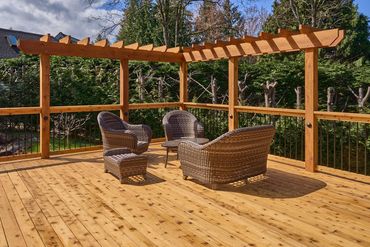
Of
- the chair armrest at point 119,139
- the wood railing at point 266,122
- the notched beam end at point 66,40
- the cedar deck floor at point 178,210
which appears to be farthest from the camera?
the wood railing at point 266,122

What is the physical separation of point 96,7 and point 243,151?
12.2 meters

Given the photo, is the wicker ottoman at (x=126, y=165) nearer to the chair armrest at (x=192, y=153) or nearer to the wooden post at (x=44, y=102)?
the chair armrest at (x=192, y=153)

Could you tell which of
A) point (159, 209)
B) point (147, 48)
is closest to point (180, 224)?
point (159, 209)

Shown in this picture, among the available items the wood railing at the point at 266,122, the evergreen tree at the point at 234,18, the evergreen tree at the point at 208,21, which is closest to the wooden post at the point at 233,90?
the wood railing at the point at 266,122

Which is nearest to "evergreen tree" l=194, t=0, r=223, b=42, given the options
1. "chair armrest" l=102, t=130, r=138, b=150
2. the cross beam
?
the cross beam

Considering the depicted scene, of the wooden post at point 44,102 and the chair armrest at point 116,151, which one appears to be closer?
the chair armrest at point 116,151

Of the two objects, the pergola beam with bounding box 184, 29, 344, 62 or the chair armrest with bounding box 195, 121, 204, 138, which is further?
the chair armrest with bounding box 195, 121, 204, 138

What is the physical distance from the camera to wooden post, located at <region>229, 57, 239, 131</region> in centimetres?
668

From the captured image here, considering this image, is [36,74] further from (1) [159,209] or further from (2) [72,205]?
(1) [159,209]

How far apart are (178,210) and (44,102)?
383cm

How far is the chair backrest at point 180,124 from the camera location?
6.52m

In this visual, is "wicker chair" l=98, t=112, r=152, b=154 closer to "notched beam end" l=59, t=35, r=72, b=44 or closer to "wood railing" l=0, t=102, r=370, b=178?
"wood railing" l=0, t=102, r=370, b=178

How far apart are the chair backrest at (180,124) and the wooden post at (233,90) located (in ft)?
2.66

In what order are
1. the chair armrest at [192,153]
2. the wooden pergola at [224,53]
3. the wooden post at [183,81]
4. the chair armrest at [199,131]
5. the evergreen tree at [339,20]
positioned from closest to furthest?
the chair armrest at [192,153], the wooden pergola at [224,53], the chair armrest at [199,131], the wooden post at [183,81], the evergreen tree at [339,20]
